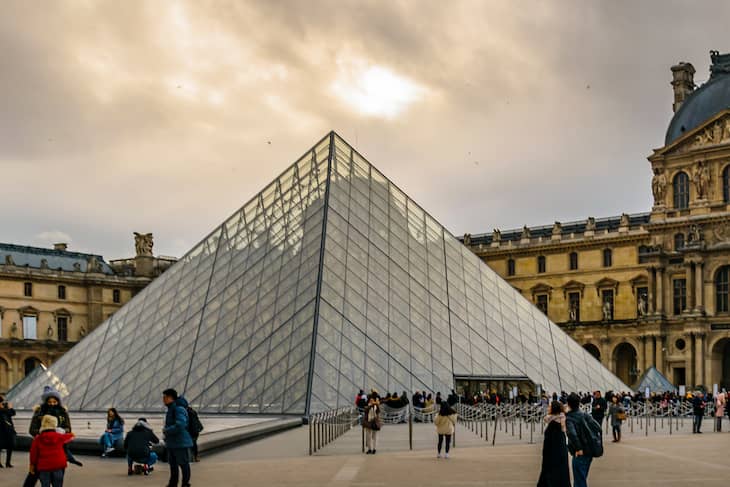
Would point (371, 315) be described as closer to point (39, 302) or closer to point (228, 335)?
point (228, 335)

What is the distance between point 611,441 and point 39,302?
61988mm

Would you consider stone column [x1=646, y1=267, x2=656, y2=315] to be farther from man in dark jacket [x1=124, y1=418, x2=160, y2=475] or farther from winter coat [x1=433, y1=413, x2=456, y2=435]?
man in dark jacket [x1=124, y1=418, x2=160, y2=475]

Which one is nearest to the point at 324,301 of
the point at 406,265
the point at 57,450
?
the point at 406,265

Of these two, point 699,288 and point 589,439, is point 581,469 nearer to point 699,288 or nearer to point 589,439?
point 589,439

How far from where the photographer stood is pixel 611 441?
952 inches

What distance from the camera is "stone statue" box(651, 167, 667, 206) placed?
65.1 m

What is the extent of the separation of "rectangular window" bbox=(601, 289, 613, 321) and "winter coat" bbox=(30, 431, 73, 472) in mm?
60829

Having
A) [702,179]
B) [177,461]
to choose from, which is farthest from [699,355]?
[177,461]

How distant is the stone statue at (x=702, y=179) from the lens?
2486 inches

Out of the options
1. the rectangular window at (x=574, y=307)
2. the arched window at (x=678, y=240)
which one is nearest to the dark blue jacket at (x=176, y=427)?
the arched window at (x=678, y=240)

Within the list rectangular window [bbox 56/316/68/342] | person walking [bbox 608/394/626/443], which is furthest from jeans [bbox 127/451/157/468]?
rectangular window [bbox 56/316/68/342]

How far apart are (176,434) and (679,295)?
5408 centimetres

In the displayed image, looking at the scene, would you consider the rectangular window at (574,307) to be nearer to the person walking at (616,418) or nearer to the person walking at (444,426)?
the person walking at (616,418)

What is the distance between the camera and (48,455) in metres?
11.8
